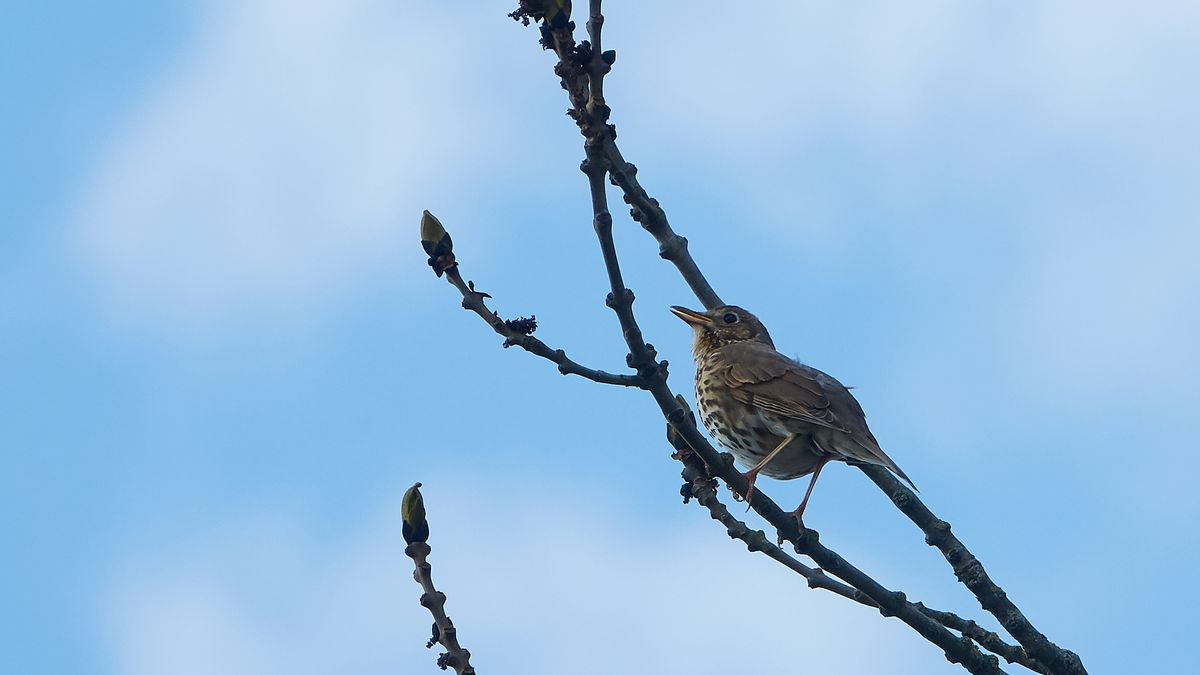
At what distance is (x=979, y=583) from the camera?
6.31m

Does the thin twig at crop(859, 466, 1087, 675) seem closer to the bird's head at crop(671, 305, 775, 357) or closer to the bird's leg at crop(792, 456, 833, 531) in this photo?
the bird's leg at crop(792, 456, 833, 531)

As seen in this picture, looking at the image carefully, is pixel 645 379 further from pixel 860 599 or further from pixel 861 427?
pixel 861 427

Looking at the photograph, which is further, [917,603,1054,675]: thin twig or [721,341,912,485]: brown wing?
[721,341,912,485]: brown wing

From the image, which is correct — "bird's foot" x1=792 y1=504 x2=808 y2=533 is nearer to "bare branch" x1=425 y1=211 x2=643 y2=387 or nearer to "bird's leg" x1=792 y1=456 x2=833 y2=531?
"bird's leg" x1=792 y1=456 x2=833 y2=531

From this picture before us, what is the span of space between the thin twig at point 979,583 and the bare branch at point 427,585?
114 inches

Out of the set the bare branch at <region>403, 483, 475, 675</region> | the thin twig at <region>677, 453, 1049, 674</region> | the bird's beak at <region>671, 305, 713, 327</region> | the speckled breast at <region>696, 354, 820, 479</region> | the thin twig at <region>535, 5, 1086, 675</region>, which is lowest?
the bare branch at <region>403, 483, 475, 675</region>

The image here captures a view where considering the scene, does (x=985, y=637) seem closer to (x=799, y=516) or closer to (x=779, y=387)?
(x=799, y=516)

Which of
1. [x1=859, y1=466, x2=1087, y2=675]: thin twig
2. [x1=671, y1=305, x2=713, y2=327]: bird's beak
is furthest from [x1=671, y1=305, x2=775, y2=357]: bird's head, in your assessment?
[x1=859, y1=466, x2=1087, y2=675]: thin twig

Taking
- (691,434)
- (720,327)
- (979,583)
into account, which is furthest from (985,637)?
(720,327)

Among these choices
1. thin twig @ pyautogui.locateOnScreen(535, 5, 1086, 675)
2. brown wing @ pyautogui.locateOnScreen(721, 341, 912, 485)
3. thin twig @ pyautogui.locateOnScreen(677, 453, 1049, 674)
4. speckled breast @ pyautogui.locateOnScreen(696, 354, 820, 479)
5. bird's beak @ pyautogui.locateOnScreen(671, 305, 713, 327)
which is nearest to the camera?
thin twig @ pyautogui.locateOnScreen(535, 5, 1086, 675)

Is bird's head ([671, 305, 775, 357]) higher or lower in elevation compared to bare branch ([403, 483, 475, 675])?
higher

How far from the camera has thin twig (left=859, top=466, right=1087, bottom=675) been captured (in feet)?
19.4

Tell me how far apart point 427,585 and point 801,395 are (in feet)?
11.9

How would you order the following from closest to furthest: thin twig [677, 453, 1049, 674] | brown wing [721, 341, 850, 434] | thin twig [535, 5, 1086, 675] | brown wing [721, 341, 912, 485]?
thin twig [535, 5, 1086, 675], thin twig [677, 453, 1049, 674], brown wing [721, 341, 912, 485], brown wing [721, 341, 850, 434]
